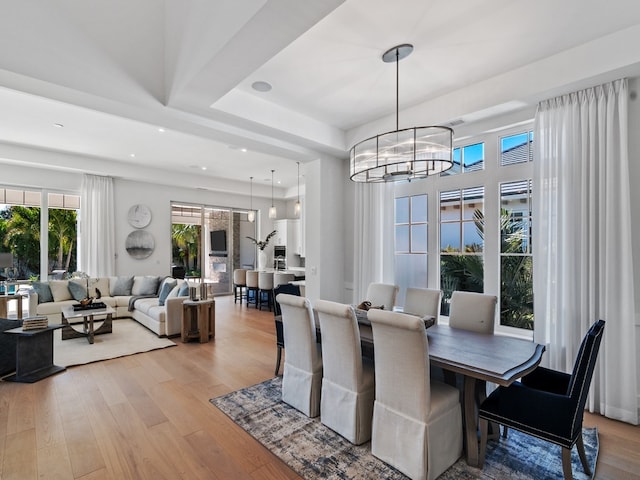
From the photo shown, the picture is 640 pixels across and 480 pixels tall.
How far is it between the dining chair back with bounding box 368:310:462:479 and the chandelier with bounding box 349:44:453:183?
1.22 m

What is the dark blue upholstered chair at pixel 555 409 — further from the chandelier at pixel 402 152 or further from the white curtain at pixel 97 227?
the white curtain at pixel 97 227

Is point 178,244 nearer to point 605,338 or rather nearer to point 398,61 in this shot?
point 398,61

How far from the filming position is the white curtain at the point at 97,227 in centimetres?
671

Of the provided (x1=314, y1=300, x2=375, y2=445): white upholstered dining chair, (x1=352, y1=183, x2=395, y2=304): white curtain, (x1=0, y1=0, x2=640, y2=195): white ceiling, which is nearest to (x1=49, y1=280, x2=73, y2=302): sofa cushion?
(x1=0, y1=0, x2=640, y2=195): white ceiling

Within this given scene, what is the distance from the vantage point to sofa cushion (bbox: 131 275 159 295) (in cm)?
663

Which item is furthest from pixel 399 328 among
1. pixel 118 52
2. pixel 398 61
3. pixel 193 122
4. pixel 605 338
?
pixel 118 52

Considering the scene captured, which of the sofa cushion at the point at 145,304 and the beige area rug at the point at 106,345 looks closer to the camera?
the beige area rug at the point at 106,345

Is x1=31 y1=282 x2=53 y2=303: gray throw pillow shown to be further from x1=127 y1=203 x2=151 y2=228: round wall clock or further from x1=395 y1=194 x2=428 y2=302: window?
x1=395 y1=194 x2=428 y2=302: window

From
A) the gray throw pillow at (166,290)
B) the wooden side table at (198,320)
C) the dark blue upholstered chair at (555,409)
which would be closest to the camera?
the dark blue upholstered chair at (555,409)

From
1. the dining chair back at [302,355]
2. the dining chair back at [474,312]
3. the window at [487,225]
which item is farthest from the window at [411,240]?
the dining chair back at [302,355]

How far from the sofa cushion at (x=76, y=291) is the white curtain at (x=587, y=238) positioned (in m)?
7.27

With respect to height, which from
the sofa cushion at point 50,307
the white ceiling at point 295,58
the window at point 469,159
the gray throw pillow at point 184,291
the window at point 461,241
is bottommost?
the sofa cushion at point 50,307

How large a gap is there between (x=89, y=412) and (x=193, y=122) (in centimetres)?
291

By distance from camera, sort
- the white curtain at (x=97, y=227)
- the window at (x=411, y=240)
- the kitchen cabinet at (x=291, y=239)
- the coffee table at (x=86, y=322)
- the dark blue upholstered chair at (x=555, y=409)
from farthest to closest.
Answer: the kitchen cabinet at (x=291, y=239) < the white curtain at (x=97, y=227) < the coffee table at (x=86, y=322) < the window at (x=411, y=240) < the dark blue upholstered chair at (x=555, y=409)
